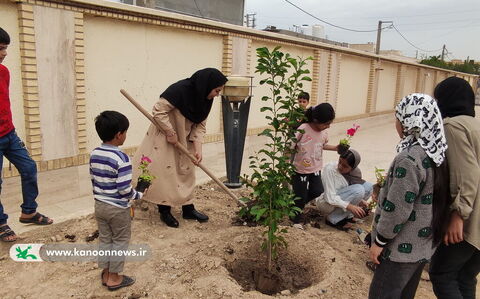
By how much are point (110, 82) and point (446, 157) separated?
447 centimetres

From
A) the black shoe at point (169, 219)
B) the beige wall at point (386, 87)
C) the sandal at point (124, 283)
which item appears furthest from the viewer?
the beige wall at point (386, 87)

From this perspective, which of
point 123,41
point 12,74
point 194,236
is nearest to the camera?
point 194,236

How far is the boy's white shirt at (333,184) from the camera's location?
394cm

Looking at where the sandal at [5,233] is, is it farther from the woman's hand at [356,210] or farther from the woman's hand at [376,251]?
the woman's hand at [356,210]

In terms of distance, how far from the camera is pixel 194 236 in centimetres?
363

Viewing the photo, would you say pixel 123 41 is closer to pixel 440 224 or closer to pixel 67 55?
pixel 67 55

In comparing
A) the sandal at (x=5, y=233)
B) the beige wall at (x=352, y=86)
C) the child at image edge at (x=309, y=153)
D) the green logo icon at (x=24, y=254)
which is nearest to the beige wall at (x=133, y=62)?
the sandal at (x=5, y=233)

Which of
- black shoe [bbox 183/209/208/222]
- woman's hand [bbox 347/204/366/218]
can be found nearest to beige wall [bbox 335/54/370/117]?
woman's hand [bbox 347/204/366/218]

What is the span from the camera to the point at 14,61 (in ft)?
14.0

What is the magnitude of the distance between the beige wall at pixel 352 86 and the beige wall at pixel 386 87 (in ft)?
4.06

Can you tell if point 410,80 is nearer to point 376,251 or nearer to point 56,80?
point 56,80

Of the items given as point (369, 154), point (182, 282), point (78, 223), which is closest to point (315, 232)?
point (182, 282)

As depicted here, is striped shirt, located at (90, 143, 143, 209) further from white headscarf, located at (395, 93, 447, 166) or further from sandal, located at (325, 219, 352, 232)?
sandal, located at (325, 219, 352, 232)

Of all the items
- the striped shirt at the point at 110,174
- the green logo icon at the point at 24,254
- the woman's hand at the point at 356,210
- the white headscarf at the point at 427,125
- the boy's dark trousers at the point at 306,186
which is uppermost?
the white headscarf at the point at 427,125
